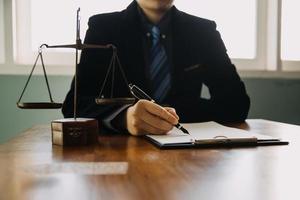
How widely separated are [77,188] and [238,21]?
6.91 ft

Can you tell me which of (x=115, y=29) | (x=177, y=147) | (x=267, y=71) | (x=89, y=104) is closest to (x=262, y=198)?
(x=177, y=147)

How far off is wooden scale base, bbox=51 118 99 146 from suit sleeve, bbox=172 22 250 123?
21.6 inches

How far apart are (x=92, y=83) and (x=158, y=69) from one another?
29 cm

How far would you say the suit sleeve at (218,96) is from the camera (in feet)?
4.62

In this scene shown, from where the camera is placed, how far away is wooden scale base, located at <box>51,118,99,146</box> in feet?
2.85

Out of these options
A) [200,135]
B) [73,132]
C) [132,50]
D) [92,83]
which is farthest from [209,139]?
[132,50]

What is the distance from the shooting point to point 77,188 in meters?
0.51

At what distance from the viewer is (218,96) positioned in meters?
1.52

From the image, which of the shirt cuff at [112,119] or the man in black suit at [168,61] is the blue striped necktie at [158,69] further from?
the shirt cuff at [112,119]

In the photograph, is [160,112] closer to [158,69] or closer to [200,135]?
[200,135]

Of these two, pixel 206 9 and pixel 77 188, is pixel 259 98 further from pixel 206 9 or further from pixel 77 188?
pixel 77 188

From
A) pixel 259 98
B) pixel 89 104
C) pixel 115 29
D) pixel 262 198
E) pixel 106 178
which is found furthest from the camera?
pixel 259 98

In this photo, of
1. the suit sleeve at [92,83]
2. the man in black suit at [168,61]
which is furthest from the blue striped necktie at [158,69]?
the suit sleeve at [92,83]

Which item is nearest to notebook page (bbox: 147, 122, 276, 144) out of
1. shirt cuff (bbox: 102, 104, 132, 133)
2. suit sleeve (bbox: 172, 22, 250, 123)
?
shirt cuff (bbox: 102, 104, 132, 133)
